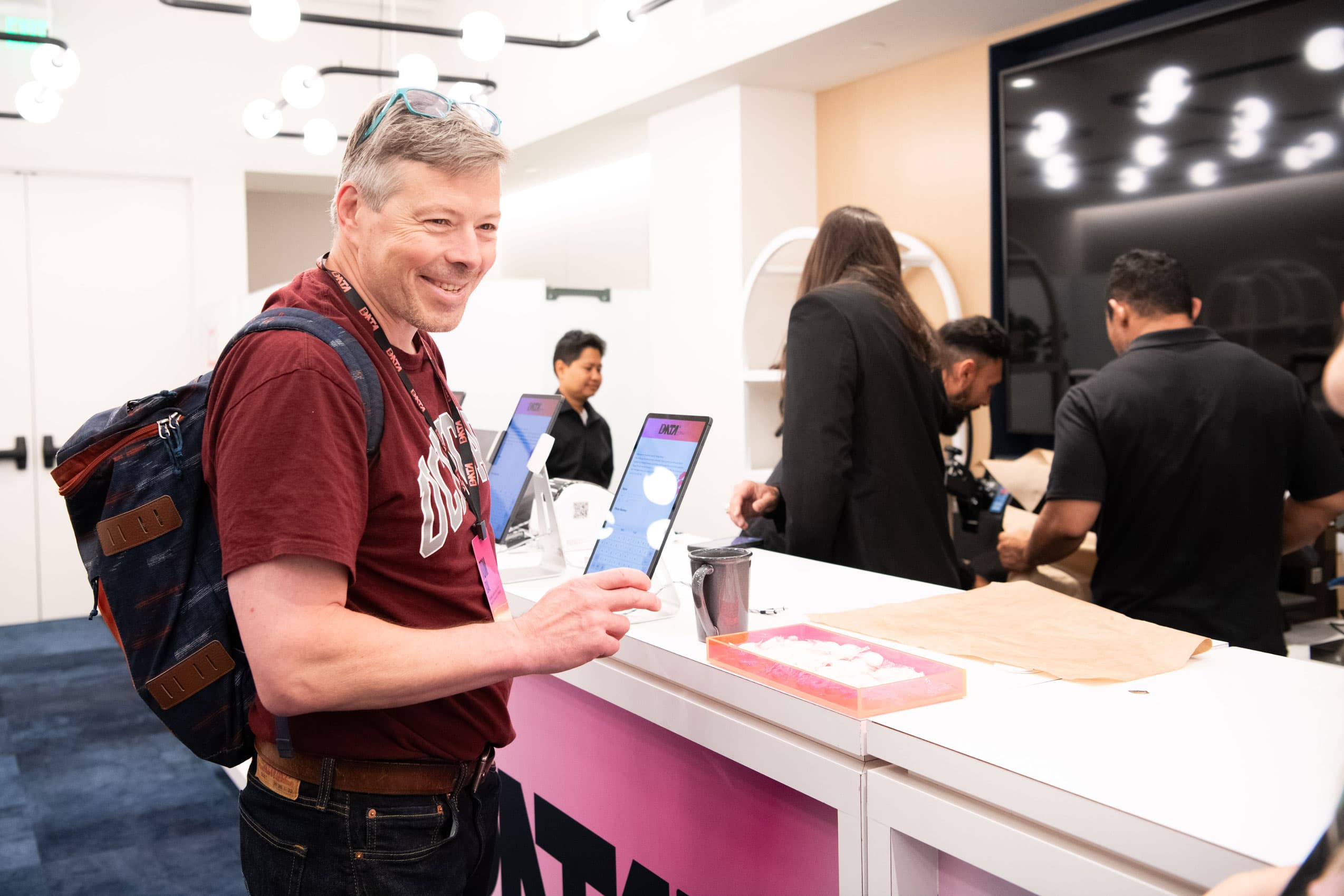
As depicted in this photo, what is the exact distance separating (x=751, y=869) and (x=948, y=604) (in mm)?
526

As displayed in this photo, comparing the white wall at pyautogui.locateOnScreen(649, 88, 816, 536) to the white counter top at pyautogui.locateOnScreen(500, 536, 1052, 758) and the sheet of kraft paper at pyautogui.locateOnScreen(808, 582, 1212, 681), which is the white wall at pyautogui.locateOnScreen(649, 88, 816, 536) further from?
the sheet of kraft paper at pyautogui.locateOnScreen(808, 582, 1212, 681)

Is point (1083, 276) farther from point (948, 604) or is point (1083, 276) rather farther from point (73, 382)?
point (73, 382)

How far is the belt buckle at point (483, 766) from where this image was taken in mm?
1297

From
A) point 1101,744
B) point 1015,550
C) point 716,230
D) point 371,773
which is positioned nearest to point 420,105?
point 371,773

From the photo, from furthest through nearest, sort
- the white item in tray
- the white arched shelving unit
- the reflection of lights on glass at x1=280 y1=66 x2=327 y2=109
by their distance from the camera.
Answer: the white arched shelving unit
the reflection of lights on glass at x1=280 y1=66 x2=327 y2=109
the white item in tray

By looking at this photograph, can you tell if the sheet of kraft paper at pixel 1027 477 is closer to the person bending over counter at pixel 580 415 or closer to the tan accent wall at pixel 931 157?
the tan accent wall at pixel 931 157

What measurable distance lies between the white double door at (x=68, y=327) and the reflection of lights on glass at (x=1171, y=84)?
5.93 metres

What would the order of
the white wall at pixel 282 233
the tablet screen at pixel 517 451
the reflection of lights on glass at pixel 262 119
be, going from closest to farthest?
1. the tablet screen at pixel 517 451
2. the reflection of lights on glass at pixel 262 119
3. the white wall at pixel 282 233

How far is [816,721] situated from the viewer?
1273mm

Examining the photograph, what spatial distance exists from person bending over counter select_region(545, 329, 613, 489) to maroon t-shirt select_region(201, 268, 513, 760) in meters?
3.37

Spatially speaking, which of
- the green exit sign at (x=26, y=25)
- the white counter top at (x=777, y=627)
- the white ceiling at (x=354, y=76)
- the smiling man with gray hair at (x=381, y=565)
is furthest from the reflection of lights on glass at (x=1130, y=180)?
the green exit sign at (x=26, y=25)

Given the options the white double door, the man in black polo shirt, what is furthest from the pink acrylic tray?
the white double door

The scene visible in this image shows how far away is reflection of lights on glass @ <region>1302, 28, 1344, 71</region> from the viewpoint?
294 cm

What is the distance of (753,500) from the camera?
2393mm
